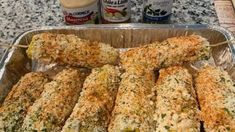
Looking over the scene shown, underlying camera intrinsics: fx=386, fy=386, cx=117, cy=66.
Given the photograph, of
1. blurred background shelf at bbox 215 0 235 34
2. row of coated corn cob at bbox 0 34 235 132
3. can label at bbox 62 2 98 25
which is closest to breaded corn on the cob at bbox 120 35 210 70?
row of coated corn cob at bbox 0 34 235 132

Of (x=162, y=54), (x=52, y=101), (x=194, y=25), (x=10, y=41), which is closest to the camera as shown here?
(x=52, y=101)

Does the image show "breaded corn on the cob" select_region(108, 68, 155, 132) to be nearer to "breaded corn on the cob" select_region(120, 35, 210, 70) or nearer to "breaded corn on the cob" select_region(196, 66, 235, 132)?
"breaded corn on the cob" select_region(120, 35, 210, 70)

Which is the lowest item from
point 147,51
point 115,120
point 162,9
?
point 115,120

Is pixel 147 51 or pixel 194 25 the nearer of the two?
pixel 147 51

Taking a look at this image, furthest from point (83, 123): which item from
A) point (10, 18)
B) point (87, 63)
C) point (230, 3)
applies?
point (230, 3)

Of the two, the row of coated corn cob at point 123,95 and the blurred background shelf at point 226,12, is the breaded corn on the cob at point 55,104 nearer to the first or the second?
the row of coated corn cob at point 123,95

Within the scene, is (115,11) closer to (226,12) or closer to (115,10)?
(115,10)

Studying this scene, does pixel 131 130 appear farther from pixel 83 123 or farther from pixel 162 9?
pixel 162 9
